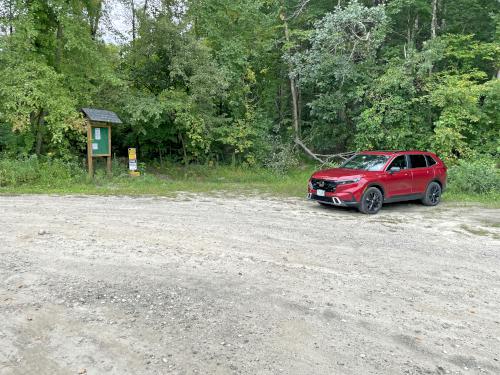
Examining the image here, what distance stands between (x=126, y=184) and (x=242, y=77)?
771 centimetres

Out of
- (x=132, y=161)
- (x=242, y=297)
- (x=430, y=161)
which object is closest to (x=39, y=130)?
(x=132, y=161)

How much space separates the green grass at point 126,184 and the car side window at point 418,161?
1.97 m

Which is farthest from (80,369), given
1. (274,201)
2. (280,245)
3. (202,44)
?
(202,44)

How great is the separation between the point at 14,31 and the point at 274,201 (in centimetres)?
1020

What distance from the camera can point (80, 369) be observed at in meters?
3.12

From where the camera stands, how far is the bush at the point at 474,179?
13320 millimetres

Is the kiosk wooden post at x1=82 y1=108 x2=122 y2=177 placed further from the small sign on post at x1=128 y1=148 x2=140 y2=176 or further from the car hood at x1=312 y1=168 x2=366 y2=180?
the car hood at x1=312 y1=168 x2=366 y2=180

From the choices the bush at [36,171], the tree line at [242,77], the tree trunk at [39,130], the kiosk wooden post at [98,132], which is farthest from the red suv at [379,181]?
the tree trunk at [39,130]

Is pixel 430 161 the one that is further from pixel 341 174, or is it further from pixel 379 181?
pixel 341 174

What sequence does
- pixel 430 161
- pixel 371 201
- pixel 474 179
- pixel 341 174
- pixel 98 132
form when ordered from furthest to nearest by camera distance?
pixel 98 132, pixel 474 179, pixel 430 161, pixel 341 174, pixel 371 201

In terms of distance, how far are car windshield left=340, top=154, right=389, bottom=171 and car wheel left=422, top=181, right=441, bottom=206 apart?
5.83 feet

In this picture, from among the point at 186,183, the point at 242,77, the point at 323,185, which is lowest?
A: the point at 186,183

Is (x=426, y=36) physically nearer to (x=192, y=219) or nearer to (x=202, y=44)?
(x=202, y=44)

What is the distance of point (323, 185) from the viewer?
10.2m
